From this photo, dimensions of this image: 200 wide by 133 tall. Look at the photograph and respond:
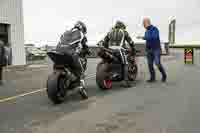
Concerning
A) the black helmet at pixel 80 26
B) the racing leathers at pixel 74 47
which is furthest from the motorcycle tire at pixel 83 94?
the black helmet at pixel 80 26

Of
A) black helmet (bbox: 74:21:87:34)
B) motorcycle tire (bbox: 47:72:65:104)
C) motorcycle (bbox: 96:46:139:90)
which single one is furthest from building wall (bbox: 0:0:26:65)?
motorcycle tire (bbox: 47:72:65:104)

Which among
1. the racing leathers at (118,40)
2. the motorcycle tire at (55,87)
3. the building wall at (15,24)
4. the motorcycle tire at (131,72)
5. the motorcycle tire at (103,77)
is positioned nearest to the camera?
the motorcycle tire at (55,87)

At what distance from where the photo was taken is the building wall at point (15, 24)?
58.6 ft

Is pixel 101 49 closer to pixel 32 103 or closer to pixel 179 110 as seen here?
pixel 32 103

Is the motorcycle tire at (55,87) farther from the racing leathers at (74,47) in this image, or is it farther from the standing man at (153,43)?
the standing man at (153,43)

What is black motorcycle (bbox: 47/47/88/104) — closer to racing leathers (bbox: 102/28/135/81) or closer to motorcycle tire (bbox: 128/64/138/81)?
racing leathers (bbox: 102/28/135/81)

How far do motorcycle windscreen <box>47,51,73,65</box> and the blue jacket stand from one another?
365cm

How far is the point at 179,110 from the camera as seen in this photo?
5637mm

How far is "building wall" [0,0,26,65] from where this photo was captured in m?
17.9

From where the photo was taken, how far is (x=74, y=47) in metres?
6.66

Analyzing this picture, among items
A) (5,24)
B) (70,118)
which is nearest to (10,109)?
(70,118)

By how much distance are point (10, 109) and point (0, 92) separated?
88.2 inches

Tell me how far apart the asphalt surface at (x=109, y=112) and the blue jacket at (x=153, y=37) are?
1.83 m

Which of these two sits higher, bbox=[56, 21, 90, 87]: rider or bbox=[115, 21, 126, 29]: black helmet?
bbox=[115, 21, 126, 29]: black helmet
